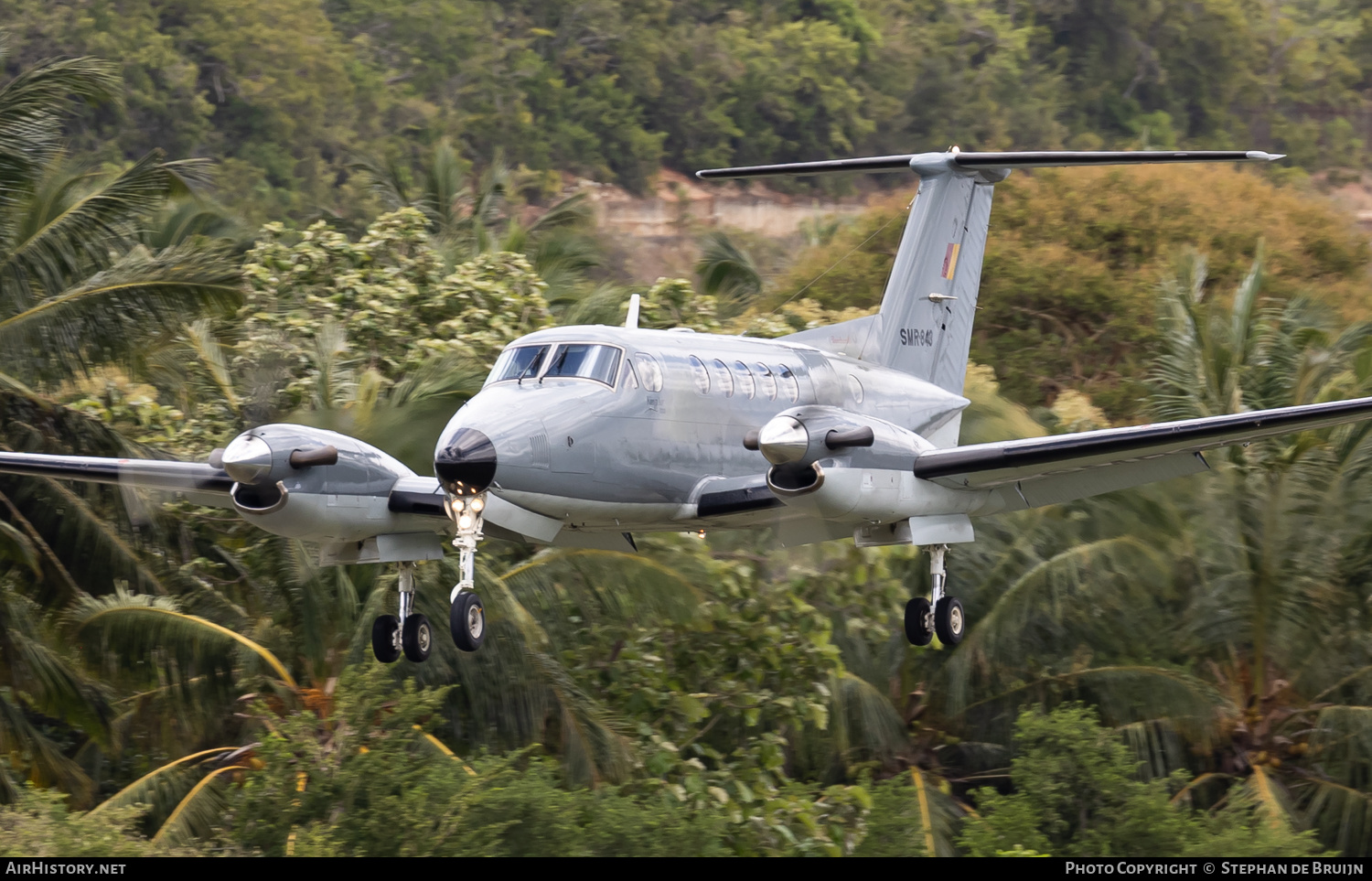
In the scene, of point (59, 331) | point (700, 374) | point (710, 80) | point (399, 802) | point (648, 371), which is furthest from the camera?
point (710, 80)

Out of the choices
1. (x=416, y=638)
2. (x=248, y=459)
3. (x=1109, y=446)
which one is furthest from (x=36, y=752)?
(x=1109, y=446)

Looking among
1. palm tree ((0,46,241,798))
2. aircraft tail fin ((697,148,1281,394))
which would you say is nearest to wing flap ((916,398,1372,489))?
aircraft tail fin ((697,148,1281,394))

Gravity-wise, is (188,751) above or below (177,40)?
below

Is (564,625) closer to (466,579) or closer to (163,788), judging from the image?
(163,788)

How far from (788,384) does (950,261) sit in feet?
12.3

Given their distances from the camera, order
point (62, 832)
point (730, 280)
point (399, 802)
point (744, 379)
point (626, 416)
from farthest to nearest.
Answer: point (730, 280), point (399, 802), point (62, 832), point (744, 379), point (626, 416)

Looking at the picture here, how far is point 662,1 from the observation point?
70.5 m

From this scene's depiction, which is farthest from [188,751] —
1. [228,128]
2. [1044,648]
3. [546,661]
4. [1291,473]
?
[228,128]

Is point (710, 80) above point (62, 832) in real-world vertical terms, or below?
above

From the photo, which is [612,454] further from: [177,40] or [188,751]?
[177,40]

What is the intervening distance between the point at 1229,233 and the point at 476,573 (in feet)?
91.2

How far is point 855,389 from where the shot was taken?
16.4m

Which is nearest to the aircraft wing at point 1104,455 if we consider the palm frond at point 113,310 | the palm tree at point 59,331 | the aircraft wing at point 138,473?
the aircraft wing at point 138,473

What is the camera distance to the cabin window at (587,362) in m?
14.1
